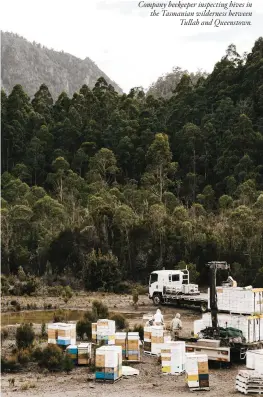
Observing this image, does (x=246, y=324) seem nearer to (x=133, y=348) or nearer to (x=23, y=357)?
(x=133, y=348)

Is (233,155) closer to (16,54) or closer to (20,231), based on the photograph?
(20,231)

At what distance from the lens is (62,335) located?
17766 mm

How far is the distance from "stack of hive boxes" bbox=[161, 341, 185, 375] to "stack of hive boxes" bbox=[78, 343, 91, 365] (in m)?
1.93

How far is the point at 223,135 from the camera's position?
60.6 meters

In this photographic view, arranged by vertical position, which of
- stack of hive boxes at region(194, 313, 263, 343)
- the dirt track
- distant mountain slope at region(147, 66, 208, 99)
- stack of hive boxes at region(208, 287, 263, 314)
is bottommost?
the dirt track

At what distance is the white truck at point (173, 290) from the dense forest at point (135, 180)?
726 cm

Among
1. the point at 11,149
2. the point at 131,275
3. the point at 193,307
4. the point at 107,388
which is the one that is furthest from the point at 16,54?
the point at 107,388

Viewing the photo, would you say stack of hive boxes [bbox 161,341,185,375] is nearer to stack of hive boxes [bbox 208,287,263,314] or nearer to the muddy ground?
the muddy ground

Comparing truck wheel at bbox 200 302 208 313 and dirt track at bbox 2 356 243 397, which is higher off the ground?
truck wheel at bbox 200 302 208 313

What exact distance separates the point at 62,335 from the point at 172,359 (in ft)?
11.3

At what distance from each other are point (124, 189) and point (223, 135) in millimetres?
10839

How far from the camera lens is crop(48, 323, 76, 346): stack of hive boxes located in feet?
58.2

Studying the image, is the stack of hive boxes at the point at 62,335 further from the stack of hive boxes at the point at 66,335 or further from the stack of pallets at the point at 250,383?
the stack of pallets at the point at 250,383

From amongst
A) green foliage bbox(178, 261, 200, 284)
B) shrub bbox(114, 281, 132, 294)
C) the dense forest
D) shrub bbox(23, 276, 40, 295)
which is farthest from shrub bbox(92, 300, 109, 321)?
the dense forest
